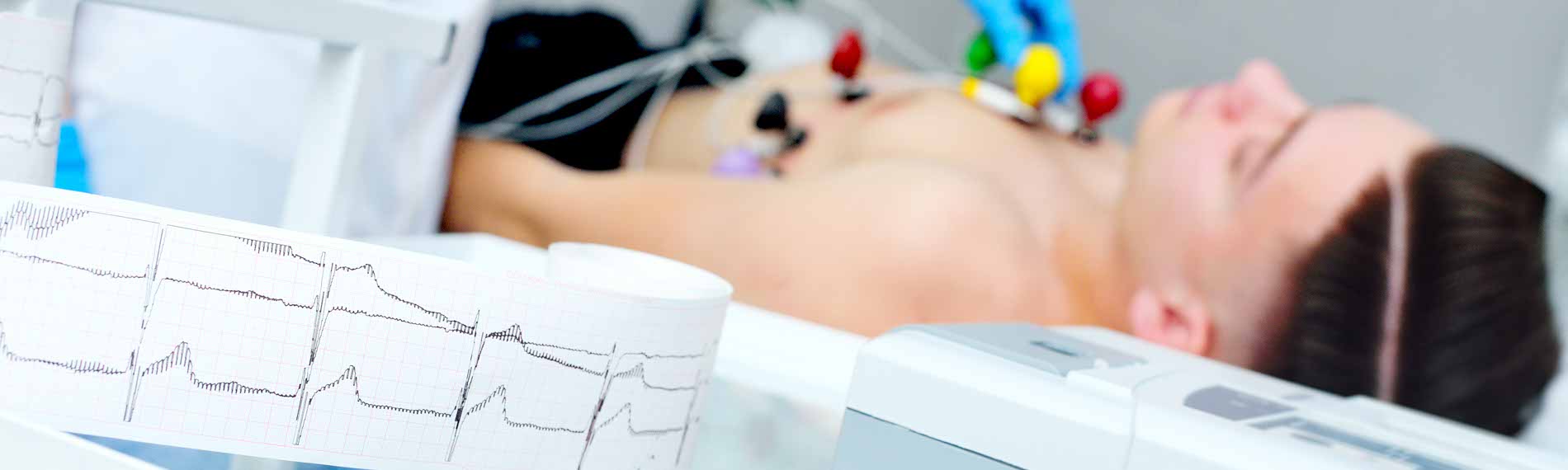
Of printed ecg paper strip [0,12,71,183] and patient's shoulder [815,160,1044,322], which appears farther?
patient's shoulder [815,160,1044,322]

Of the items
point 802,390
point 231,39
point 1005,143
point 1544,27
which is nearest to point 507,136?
point 231,39

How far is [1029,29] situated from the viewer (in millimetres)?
1189

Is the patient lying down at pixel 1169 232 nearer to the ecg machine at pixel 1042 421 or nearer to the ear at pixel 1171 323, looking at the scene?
the ear at pixel 1171 323

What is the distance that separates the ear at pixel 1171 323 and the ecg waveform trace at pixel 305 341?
2.07ft

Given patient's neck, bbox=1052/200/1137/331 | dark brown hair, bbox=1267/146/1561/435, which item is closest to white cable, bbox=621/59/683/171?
patient's neck, bbox=1052/200/1137/331

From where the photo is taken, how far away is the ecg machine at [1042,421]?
316mm

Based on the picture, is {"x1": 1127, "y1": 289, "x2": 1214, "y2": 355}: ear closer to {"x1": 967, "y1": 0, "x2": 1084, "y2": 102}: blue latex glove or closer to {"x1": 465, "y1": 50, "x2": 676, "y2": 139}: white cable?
{"x1": 967, "y1": 0, "x2": 1084, "y2": 102}: blue latex glove

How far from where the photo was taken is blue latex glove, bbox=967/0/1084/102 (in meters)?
1.10

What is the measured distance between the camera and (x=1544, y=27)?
3.88ft

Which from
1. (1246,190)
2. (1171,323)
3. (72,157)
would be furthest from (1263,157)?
(72,157)

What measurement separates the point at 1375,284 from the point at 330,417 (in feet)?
2.30

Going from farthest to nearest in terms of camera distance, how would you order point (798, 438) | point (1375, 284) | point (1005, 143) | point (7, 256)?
point (1005, 143) → point (1375, 284) → point (798, 438) → point (7, 256)

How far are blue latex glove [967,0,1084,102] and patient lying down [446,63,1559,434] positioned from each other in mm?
80

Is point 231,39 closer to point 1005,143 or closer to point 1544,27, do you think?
point 1005,143
